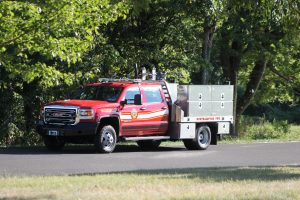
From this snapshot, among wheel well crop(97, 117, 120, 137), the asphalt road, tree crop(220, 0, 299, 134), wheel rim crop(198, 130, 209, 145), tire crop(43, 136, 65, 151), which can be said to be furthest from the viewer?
tree crop(220, 0, 299, 134)

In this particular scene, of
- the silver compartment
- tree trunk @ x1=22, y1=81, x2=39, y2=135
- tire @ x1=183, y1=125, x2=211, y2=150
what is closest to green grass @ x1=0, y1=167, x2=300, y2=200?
the silver compartment

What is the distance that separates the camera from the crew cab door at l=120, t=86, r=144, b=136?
21900 millimetres

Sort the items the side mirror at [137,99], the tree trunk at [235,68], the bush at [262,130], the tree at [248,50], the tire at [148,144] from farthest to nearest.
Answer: the bush at [262,130] < the tree trunk at [235,68] < the tree at [248,50] < the tire at [148,144] < the side mirror at [137,99]

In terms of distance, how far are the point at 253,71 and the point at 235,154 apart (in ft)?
53.7

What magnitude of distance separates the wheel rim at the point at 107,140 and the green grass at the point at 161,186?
621 cm

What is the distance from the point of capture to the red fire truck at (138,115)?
69.4ft

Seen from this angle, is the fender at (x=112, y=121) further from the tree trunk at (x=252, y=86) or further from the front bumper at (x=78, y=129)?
the tree trunk at (x=252, y=86)

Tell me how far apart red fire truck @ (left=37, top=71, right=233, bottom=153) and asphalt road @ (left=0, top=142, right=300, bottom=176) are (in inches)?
18.1

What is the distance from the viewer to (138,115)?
22328mm

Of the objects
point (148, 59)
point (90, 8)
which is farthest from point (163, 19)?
point (90, 8)

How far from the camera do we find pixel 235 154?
2211cm

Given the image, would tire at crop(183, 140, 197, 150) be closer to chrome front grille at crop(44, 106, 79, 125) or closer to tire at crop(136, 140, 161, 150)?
tire at crop(136, 140, 161, 150)

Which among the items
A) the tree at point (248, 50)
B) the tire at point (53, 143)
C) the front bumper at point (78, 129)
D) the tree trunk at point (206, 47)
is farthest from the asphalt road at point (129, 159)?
the tree trunk at point (206, 47)

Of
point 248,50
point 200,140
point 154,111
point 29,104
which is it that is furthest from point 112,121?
point 248,50
